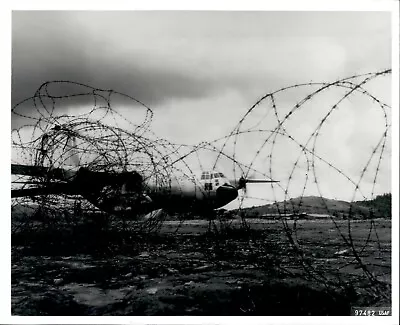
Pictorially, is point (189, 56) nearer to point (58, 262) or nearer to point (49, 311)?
point (58, 262)

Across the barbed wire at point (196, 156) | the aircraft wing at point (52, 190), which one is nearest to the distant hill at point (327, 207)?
the barbed wire at point (196, 156)

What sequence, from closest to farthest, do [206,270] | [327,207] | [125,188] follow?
[327,207]
[206,270]
[125,188]

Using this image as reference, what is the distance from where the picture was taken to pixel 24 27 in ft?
14.5

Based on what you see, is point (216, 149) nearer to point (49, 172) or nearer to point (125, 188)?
point (125, 188)

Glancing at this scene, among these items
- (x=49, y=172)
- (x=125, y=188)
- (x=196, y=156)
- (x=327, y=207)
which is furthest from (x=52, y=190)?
(x=327, y=207)

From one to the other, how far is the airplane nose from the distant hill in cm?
25

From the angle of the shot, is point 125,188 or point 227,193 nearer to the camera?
point 227,193

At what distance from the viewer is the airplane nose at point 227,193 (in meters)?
4.51

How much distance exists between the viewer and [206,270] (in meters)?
4.62

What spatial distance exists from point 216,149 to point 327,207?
112 centimetres

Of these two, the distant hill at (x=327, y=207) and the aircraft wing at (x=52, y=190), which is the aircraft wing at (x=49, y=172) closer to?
the aircraft wing at (x=52, y=190)

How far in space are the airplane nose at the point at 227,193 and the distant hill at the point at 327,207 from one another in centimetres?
25

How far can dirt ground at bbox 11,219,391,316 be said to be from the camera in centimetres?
439

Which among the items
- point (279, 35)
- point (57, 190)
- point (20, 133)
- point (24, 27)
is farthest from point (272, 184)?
point (24, 27)
